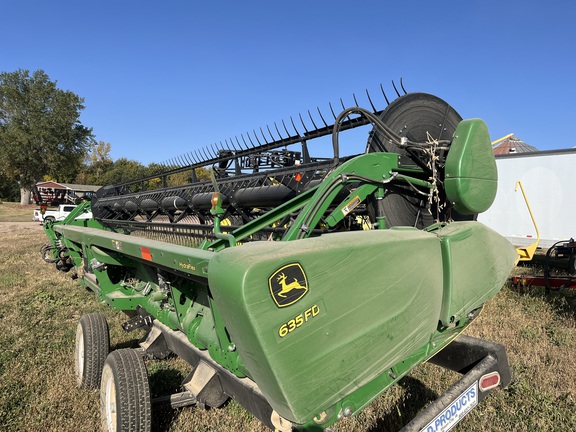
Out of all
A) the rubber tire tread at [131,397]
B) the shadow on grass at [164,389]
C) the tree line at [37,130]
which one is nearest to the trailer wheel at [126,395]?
the rubber tire tread at [131,397]

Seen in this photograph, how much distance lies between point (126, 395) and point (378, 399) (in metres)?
1.79

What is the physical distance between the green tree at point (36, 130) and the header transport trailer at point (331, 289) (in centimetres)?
4603

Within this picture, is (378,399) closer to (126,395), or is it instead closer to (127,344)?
(126,395)

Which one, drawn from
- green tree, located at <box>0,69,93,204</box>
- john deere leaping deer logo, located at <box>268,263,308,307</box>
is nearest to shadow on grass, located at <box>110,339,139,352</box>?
john deere leaping deer logo, located at <box>268,263,308,307</box>

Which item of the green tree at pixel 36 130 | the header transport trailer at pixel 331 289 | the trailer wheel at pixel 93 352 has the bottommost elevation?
the trailer wheel at pixel 93 352

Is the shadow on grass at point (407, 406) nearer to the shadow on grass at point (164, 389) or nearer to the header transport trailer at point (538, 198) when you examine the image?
the shadow on grass at point (164, 389)

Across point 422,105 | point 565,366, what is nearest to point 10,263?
point 422,105

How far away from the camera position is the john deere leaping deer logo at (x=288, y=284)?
1.25 metres

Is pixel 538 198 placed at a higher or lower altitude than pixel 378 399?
higher

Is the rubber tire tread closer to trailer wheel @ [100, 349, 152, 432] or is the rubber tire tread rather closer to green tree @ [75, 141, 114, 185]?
trailer wheel @ [100, 349, 152, 432]

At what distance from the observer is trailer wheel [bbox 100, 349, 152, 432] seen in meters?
2.27

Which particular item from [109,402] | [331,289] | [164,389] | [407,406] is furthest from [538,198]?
[109,402]

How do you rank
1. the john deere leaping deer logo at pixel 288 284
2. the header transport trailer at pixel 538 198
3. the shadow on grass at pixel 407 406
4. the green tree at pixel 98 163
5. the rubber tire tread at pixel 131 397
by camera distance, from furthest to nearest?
the green tree at pixel 98 163 → the header transport trailer at pixel 538 198 → the shadow on grass at pixel 407 406 → the rubber tire tread at pixel 131 397 → the john deere leaping deer logo at pixel 288 284

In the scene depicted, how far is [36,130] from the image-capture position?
41.7 metres
